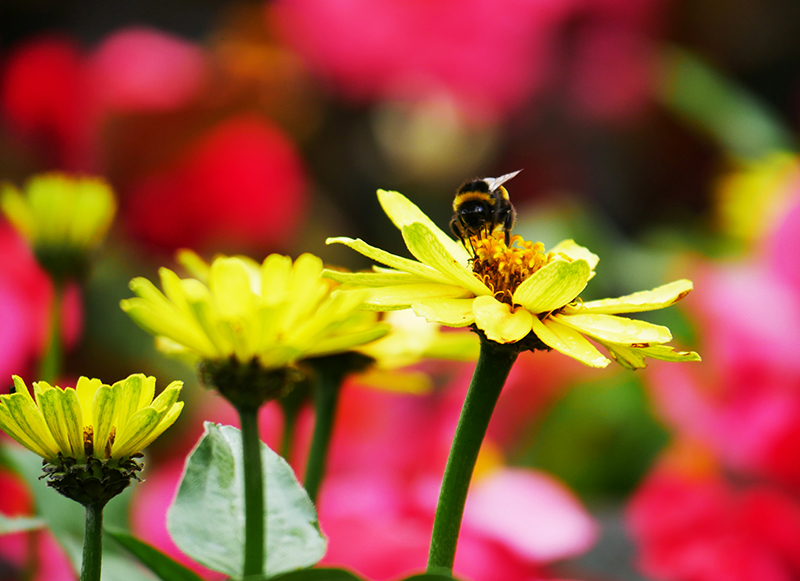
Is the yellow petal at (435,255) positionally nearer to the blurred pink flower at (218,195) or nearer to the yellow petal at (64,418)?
the yellow petal at (64,418)

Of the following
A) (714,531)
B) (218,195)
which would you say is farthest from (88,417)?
(218,195)

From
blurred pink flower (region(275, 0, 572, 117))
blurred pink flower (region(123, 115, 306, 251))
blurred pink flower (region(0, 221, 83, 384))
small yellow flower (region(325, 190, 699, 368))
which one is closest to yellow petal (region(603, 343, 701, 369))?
small yellow flower (region(325, 190, 699, 368))

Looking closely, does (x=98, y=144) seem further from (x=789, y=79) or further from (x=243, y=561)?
(x=789, y=79)

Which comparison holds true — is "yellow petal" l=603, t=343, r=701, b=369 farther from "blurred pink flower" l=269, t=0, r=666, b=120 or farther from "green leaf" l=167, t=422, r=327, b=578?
"blurred pink flower" l=269, t=0, r=666, b=120

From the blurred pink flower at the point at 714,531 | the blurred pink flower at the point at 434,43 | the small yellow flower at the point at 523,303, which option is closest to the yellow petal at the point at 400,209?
the small yellow flower at the point at 523,303

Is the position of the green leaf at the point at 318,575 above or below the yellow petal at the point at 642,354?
below

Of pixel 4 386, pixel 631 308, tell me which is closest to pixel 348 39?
pixel 4 386

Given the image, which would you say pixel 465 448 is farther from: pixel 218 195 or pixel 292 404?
pixel 218 195

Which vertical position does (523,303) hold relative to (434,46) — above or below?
below
